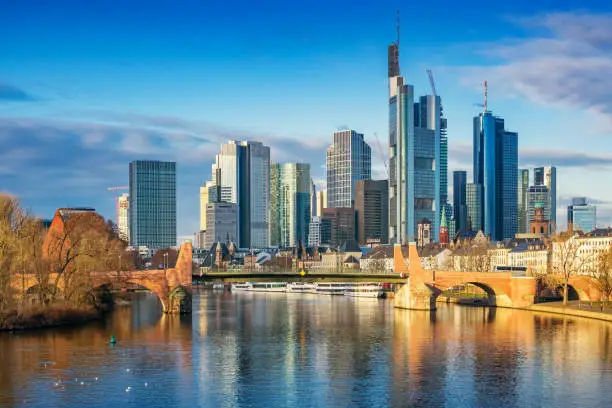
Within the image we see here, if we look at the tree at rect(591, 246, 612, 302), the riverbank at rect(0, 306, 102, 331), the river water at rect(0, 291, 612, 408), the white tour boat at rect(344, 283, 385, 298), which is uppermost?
the tree at rect(591, 246, 612, 302)

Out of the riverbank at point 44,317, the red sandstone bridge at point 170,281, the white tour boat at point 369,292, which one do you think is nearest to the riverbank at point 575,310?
the red sandstone bridge at point 170,281

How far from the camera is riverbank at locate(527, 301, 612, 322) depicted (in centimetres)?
12099

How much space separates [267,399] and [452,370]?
761 inches

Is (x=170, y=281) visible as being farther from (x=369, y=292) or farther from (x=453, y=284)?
(x=369, y=292)

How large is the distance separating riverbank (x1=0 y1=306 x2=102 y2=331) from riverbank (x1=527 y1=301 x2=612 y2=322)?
6361 cm

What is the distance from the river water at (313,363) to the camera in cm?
6631

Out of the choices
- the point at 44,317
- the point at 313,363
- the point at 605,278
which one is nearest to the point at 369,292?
Result: the point at 605,278

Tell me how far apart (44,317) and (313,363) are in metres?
39.3

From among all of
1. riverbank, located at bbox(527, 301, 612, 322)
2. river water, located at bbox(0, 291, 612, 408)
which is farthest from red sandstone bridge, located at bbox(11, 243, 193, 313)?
riverbank, located at bbox(527, 301, 612, 322)

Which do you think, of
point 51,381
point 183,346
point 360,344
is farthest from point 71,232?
point 51,381

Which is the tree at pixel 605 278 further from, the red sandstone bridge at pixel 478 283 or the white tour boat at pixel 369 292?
the white tour boat at pixel 369 292

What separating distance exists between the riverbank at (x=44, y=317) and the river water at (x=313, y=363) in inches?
106

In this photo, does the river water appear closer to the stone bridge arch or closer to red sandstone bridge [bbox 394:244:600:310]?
the stone bridge arch

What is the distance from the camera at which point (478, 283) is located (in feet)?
479
